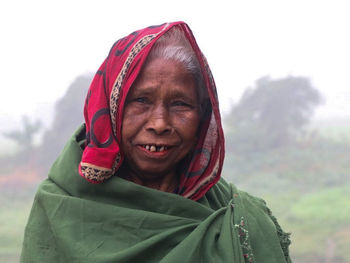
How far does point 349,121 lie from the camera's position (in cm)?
1191

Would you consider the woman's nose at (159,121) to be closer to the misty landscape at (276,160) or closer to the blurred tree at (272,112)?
the misty landscape at (276,160)

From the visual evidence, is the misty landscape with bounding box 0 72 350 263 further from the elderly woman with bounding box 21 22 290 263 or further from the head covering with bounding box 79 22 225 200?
the head covering with bounding box 79 22 225 200

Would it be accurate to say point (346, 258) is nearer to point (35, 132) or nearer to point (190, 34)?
point (190, 34)

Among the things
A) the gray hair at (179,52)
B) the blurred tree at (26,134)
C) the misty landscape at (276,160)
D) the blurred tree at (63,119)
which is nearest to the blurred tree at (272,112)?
the misty landscape at (276,160)

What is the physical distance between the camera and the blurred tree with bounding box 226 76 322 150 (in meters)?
12.2

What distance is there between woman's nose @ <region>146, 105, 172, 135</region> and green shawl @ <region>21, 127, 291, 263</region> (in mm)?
226

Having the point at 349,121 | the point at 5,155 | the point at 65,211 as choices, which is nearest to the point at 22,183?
the point at 5,155

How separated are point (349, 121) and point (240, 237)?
1099 centimetres

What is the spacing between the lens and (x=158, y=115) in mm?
1750

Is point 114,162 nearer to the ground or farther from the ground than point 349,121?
nearer to the ground

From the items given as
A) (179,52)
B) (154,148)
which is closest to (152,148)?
(154,148)

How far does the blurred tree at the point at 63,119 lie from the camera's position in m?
10.9

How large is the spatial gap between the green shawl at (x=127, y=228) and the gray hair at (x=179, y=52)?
46 centimetres

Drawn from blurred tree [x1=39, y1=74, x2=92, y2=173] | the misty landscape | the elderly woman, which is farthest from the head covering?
blurred tree [x1=39, y1=74, x2=92, y2=173]
